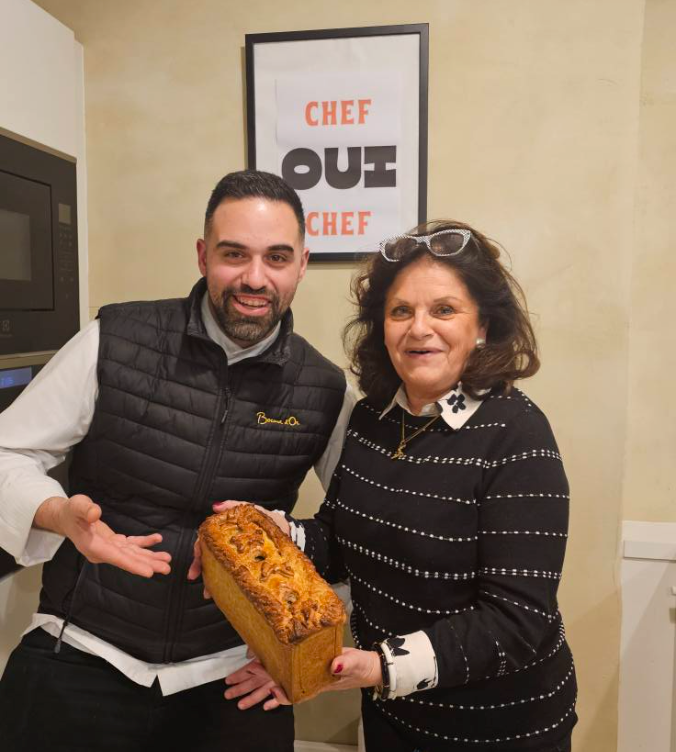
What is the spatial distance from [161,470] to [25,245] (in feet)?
2.42

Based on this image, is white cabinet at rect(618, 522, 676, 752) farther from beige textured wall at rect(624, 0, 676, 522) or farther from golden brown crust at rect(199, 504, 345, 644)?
golden brown crust at rect(199, 504, 345, 644)

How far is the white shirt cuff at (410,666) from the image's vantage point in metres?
1.09

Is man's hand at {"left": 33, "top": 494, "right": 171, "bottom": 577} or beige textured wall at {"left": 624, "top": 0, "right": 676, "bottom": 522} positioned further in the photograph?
beige textured wall at {"left": 624, "top": 0, "right": 676, "bottom": 522}

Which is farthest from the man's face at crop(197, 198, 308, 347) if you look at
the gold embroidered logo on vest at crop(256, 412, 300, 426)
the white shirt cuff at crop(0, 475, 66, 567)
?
the white shirt cuff at crop(0, 475, 66, 567)

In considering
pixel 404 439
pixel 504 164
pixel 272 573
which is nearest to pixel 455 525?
pixel 404 439

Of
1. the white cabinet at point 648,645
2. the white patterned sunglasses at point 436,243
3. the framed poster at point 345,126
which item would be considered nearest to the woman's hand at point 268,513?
the white patterned sunglasses at point 436,243

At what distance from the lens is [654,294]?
6.81 ft

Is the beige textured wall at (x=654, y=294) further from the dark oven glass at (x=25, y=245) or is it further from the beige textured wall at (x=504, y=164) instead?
the dark oven glass at (x=25, y=245)

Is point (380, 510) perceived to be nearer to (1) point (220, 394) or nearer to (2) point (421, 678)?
(2) point (421, 678)

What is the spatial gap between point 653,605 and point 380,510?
119 centimetres

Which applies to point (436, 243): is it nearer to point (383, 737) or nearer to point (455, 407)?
point (455, 407)

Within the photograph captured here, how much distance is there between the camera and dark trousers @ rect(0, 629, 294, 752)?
139 cm

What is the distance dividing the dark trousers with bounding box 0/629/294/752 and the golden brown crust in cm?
43

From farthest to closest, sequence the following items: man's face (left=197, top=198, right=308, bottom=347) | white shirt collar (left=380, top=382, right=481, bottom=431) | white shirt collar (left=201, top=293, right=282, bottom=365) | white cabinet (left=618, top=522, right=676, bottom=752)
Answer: white cabinet (left=618, top=522, right=676, bottom=752), white shirt collar (left=201, top=293, right=282, bottom=365), man's face (left=197, top=198, right=308, bottom=347), white shirt collar (left=380, top=382, right=481, bottom=431)
